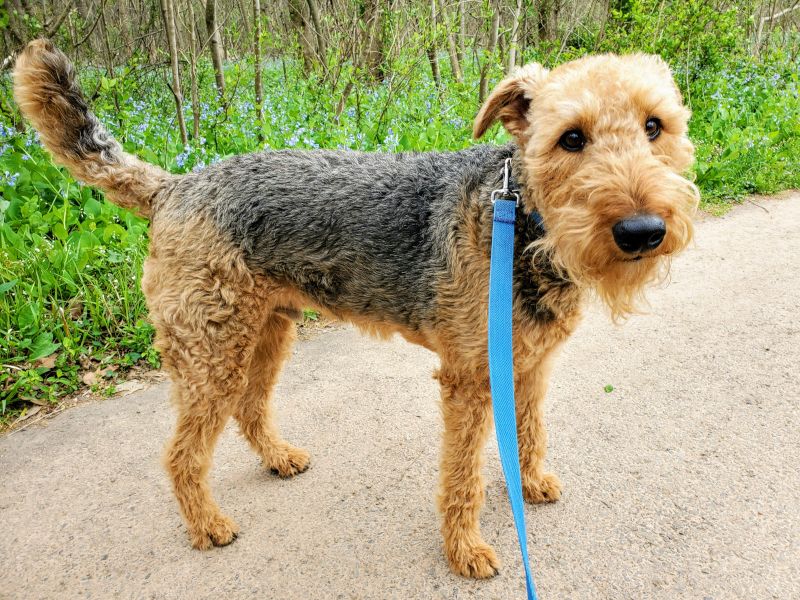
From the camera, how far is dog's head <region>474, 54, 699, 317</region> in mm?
1777

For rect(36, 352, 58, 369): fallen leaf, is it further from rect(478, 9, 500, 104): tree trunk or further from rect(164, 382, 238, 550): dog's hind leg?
rect(478, 9, 500, 104): tree trunk

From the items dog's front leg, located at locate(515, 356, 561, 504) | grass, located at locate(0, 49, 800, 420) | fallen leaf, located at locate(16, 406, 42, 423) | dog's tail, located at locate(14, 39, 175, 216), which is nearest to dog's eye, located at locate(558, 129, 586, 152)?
dog's front leg, located at locate(515, 356, 561, 504)

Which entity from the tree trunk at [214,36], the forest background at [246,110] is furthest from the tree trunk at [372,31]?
the tree trunk at [214,36]

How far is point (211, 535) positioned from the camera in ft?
8.50

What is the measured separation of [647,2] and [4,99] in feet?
25.4

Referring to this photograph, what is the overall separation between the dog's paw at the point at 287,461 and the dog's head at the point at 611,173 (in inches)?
69.4

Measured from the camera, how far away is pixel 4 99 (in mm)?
5145

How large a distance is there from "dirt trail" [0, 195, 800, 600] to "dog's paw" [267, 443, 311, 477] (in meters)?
0.07

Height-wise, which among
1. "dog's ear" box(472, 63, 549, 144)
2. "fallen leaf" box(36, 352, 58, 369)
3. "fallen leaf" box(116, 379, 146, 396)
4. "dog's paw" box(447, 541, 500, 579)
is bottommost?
"fallen leaf" box(116, 379, 146, 396)

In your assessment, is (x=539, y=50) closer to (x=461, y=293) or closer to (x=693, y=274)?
(x=693, y=274)

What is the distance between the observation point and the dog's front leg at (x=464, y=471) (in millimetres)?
2348

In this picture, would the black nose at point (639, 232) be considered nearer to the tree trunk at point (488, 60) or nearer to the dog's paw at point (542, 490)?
the dog's paw at point (542, 490)

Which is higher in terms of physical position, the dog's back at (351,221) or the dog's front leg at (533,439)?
the dog's back at (351,221)

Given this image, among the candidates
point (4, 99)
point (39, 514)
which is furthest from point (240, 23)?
point (39, 514)
